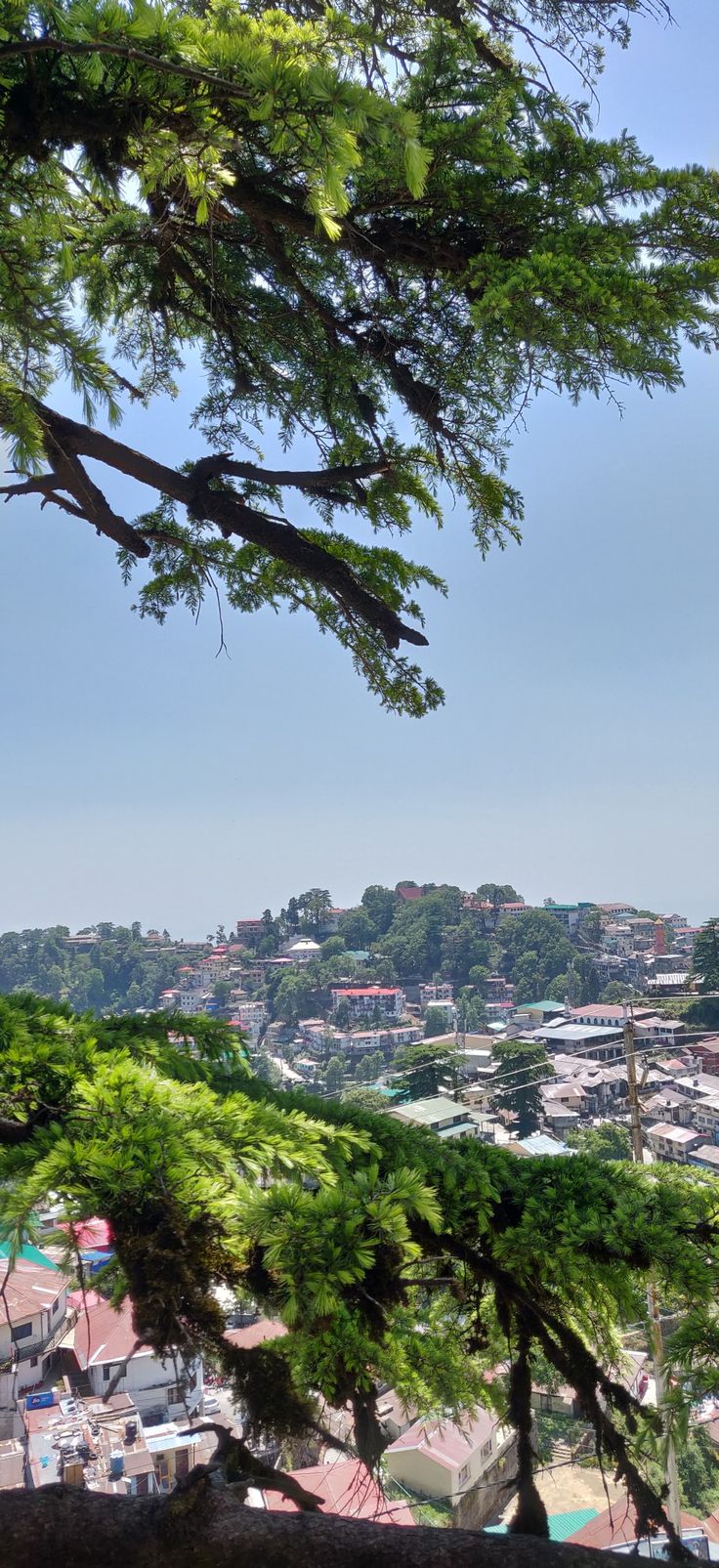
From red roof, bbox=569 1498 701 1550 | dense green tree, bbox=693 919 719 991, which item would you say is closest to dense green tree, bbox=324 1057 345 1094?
dense green tree, bbox=693 919 719 991

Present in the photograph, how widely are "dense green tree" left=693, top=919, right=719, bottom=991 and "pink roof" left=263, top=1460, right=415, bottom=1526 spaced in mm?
5845

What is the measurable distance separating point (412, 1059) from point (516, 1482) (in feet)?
24.4

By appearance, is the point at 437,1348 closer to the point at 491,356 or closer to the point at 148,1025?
the point at 148,1025

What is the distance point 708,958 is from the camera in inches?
325

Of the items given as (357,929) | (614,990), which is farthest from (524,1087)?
(357,929)

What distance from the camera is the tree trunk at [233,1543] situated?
1.64 meters

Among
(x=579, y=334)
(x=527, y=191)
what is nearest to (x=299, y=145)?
(x=579, y=334)

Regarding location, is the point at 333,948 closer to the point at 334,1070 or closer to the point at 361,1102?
the point at 334,1070

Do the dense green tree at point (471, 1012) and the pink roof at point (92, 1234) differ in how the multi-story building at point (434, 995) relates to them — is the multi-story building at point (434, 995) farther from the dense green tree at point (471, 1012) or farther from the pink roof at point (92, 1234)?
the pink roof at point (92, 1234)

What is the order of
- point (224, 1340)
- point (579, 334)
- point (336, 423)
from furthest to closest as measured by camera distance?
point (336, 423) → point (579, 334) → point (224, 1340)

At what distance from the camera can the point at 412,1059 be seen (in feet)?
30.5

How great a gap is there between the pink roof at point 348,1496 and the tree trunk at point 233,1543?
7 centimetres

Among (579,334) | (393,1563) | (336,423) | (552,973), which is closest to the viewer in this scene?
(393,1563)

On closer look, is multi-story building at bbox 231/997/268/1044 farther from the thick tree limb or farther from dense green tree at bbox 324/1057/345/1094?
the thick tree limb
